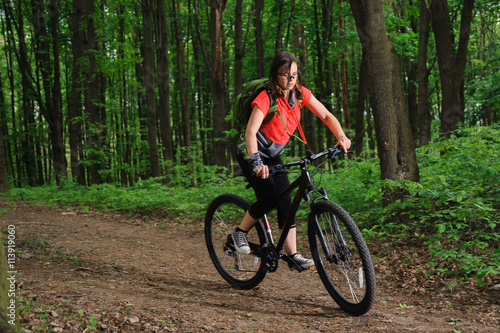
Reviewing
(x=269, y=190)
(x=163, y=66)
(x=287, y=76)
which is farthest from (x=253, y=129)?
(x=163, y=66)

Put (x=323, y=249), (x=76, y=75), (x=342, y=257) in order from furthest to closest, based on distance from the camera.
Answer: (x=76, y=75) < (x=323, y=249) < (x=342, y=257)

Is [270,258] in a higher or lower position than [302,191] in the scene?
lower

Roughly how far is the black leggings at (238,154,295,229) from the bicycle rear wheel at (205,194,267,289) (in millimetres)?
238

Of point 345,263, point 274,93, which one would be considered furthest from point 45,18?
point 345,263

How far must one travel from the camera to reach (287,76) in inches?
133

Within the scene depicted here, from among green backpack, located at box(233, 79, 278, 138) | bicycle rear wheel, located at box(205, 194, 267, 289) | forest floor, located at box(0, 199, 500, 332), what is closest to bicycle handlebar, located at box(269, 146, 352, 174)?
green backpack, located at box(233, 79, 278, 138)

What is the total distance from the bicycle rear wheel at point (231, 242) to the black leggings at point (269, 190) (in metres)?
0.24

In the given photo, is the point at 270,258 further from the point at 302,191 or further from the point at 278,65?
the point at 278,65

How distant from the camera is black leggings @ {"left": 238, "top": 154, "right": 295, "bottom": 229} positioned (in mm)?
3688

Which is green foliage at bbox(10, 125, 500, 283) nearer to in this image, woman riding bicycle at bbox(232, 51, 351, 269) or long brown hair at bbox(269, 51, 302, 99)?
woman riding bicycle at bbox(232, 51, 351, 269)

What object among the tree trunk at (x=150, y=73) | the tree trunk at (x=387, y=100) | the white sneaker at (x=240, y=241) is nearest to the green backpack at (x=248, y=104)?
the white sneaker at (x=240, y=241)

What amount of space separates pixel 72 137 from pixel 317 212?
14.9 meters

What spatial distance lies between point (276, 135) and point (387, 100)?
252 centimetres

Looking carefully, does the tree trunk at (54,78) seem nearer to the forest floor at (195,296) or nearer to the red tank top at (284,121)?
the forest floor at (195,296)
